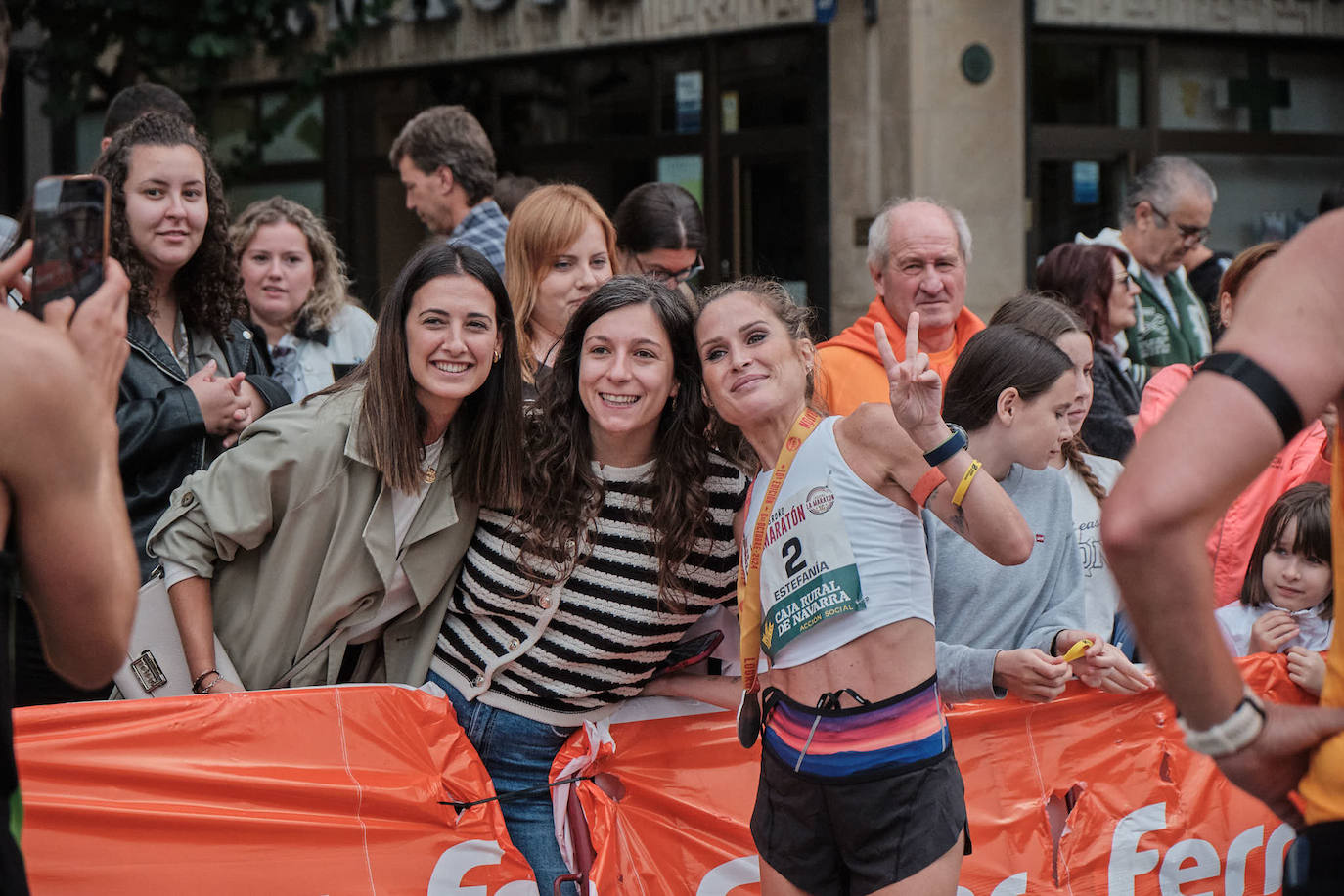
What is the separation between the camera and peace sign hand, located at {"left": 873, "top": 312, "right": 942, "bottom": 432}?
2836 millimetres

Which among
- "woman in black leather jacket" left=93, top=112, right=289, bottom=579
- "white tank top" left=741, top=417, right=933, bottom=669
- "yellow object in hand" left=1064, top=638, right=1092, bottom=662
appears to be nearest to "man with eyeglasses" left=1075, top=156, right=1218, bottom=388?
"yellow object in hand" left=1064, top=638, right=1092, bottom=662

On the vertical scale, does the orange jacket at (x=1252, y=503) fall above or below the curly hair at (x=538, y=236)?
below

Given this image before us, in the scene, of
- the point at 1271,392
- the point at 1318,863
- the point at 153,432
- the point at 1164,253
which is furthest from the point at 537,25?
the point at 1318,863

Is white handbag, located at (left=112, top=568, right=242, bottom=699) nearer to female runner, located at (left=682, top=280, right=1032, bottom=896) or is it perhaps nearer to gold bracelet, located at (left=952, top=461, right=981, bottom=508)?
female runner, located at (left=682, top=280, right=1032, bottom=896)

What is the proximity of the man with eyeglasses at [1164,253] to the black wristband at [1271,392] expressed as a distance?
4824 mm

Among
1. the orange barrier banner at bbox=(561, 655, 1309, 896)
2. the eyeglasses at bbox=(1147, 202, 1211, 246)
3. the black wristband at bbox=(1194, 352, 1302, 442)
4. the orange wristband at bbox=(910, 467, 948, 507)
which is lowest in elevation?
the orange barrier banner at bbox=(561, 655, 1309, 896)

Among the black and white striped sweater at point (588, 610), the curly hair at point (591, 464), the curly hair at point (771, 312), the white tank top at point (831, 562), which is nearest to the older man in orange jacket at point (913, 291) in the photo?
the curly hair at point (771, 312)

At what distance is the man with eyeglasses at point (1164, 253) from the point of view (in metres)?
6.48

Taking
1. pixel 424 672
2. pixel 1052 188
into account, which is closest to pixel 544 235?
pixel 424 672

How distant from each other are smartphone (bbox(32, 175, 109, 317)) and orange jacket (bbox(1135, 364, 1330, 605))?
3.73 meters

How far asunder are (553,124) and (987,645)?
956 centimetres

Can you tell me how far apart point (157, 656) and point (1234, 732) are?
2.69 metres

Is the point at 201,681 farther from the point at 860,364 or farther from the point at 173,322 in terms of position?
the point at 860,364

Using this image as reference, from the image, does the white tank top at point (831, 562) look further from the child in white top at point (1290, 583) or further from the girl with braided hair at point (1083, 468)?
the child in white top at point (1290, 583)
